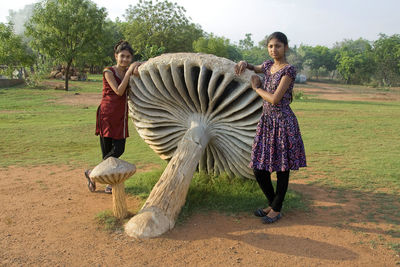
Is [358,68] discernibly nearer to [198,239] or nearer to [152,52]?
[152,52]

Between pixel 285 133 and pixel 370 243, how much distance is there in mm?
1347

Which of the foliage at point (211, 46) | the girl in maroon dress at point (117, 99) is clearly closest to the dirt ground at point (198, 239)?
the girl in maroon dress at point (117, 99)

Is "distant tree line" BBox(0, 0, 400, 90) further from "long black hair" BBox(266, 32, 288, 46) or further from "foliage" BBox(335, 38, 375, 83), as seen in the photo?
"long black hair" BBox(266, 32, 288, 46)

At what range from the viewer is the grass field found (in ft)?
15.4

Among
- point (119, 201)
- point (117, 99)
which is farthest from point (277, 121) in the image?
point (117, 99)

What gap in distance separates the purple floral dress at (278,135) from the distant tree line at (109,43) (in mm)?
10969

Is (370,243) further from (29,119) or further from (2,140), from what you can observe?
(29,119)

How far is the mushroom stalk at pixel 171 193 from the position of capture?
359cm

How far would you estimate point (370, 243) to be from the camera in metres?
3.48

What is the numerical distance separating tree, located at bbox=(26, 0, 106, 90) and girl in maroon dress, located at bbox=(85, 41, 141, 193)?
78.5 feet

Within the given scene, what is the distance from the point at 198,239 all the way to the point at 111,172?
1.10m

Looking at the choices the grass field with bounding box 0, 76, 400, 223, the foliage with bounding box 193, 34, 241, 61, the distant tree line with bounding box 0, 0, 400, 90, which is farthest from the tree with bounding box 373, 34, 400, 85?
the grass field with bounding box 0, 76, 400, 223

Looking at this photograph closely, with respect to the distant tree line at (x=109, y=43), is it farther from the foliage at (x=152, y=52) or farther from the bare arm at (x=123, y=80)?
the bare arm at (x=123, y=80)

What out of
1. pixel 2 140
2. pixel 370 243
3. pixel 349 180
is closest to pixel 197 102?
pixel 370 243
